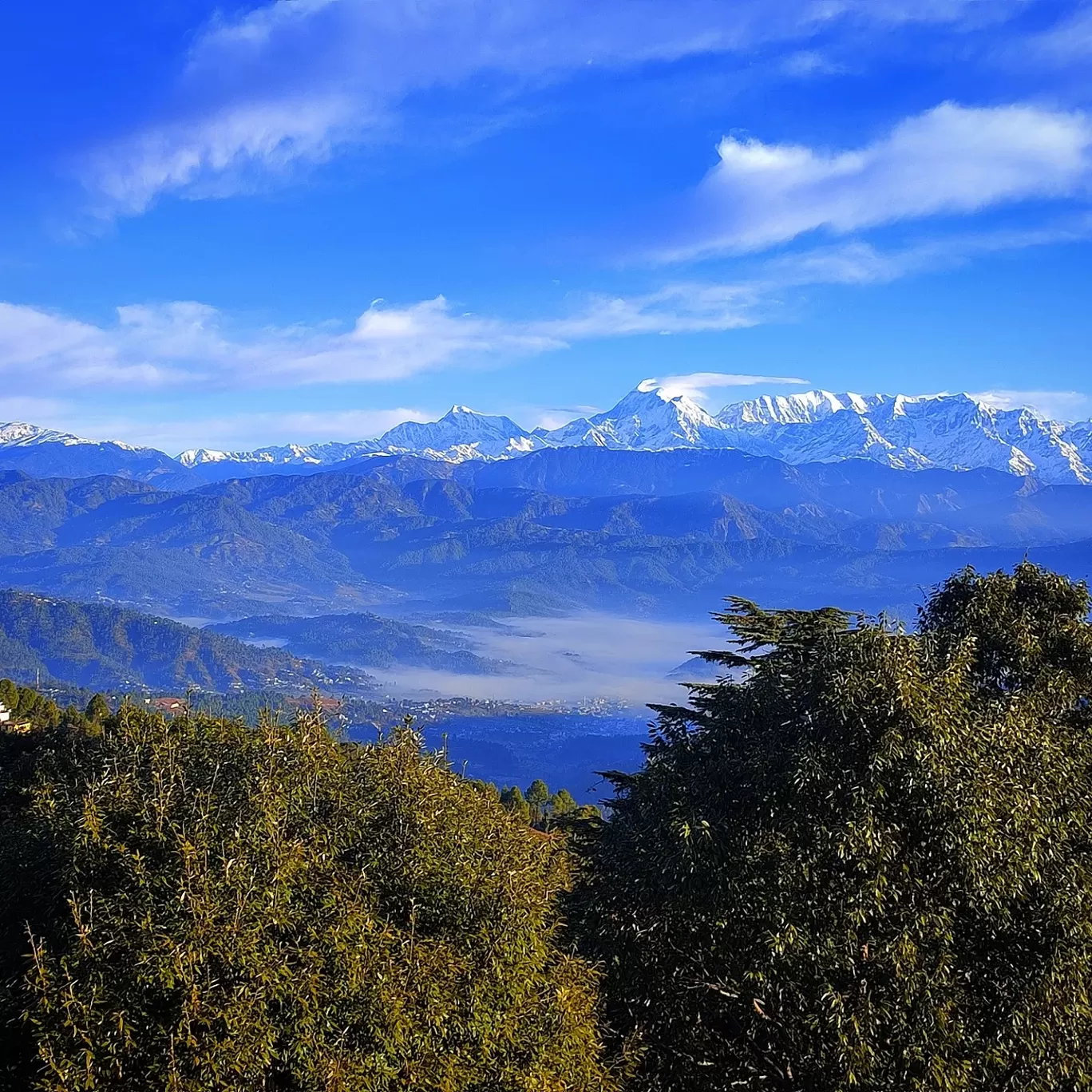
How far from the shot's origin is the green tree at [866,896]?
10414 millimetres

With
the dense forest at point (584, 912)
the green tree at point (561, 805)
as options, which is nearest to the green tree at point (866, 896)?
the dense forest at point (584, 912)

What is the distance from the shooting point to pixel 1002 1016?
34.4ft

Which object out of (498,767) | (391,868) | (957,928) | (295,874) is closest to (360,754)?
(391,868)

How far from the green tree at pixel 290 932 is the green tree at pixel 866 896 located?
6.10ft

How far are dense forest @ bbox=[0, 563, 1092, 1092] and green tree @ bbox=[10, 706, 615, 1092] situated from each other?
0.03m

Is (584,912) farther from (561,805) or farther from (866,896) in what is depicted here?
A: (561,805)

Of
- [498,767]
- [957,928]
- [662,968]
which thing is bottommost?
[498,767]

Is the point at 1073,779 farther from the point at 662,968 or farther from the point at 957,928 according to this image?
the point at 662,968

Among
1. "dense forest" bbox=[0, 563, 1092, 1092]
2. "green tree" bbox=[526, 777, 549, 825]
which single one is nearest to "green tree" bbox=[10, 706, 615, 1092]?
"dense forest" bbox=[0, 563, 1092, 1092]

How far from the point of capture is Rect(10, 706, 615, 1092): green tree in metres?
7.84

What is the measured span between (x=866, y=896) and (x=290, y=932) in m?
6.34

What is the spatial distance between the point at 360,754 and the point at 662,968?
5231 mm

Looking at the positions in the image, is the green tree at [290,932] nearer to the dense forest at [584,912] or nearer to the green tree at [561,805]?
the dense forest at [584,912]

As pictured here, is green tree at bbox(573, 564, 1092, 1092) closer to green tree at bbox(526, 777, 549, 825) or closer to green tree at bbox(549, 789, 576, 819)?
green tree at bbox(526, 777, 549, 825)
